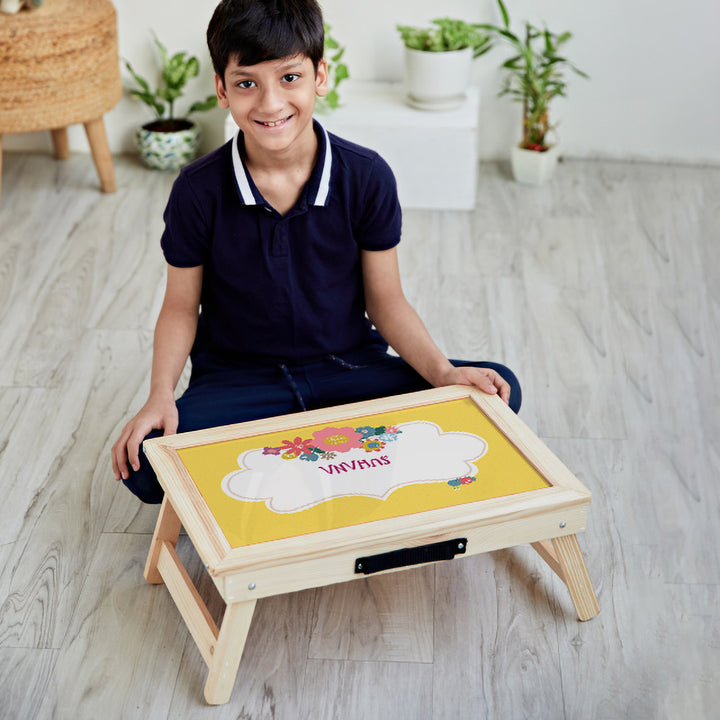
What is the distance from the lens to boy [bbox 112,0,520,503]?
4.27 feet

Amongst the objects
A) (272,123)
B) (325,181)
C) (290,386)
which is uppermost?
(272,123)

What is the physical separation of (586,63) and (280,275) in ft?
5.56

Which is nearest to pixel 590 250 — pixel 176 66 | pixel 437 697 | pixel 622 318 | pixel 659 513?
pixel 622 318

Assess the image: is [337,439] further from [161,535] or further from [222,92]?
[222,92]

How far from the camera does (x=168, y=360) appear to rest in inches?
55.9

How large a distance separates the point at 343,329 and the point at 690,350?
849 millimetres

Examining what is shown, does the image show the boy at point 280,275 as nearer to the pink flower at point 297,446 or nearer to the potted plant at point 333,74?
the pink flower at point 297,446

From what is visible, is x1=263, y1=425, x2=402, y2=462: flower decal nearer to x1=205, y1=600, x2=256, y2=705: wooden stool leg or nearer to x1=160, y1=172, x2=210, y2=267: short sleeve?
x1=205, y1=600, x2=256, y2=705: wooden stool leg

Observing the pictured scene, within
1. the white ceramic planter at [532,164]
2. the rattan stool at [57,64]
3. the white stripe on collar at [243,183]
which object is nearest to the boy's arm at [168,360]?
the white stripe on collar at [243,183]

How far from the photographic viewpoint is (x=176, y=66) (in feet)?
8.84

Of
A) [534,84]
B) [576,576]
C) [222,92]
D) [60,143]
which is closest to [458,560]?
[576,576]

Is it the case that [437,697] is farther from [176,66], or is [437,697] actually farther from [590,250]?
[176,66]

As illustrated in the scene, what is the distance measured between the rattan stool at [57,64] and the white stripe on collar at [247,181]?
114cm

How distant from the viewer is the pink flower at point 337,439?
1.28m
